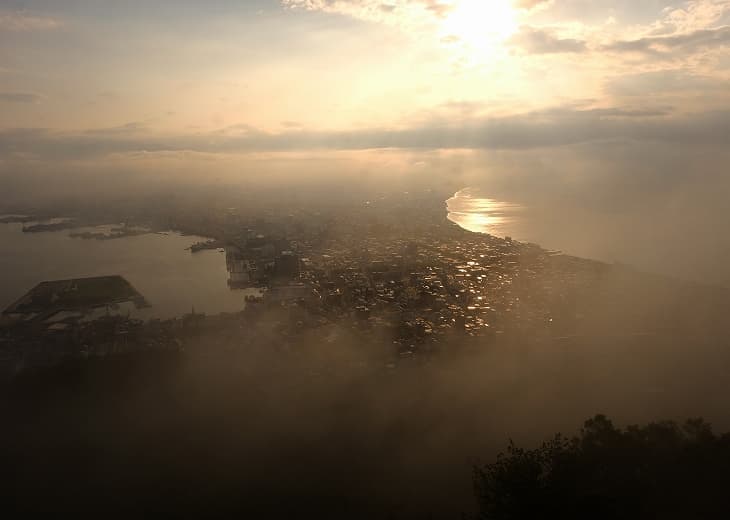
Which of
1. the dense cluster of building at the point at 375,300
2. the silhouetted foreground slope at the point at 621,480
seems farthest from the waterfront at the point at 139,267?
the silhouetted foreground slope at the point at 621,480

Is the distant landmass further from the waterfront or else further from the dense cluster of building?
the dense cluster of building

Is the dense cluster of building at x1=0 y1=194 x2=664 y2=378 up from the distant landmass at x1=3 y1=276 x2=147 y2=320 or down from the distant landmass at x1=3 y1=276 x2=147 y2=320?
down

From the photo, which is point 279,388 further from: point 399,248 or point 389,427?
point 399,248

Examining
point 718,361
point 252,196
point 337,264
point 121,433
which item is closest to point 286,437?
point 121,433

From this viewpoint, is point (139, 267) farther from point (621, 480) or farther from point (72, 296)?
point (621, 480)

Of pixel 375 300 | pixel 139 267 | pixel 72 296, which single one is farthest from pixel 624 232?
pixel 72 296

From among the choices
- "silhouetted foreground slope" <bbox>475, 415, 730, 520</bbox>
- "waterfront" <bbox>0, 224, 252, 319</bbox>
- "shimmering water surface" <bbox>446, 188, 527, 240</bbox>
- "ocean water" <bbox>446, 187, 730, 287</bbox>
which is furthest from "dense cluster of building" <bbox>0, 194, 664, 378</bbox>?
"shimmering water surface" <bbox>446, 188, 527, 240</bbox>
